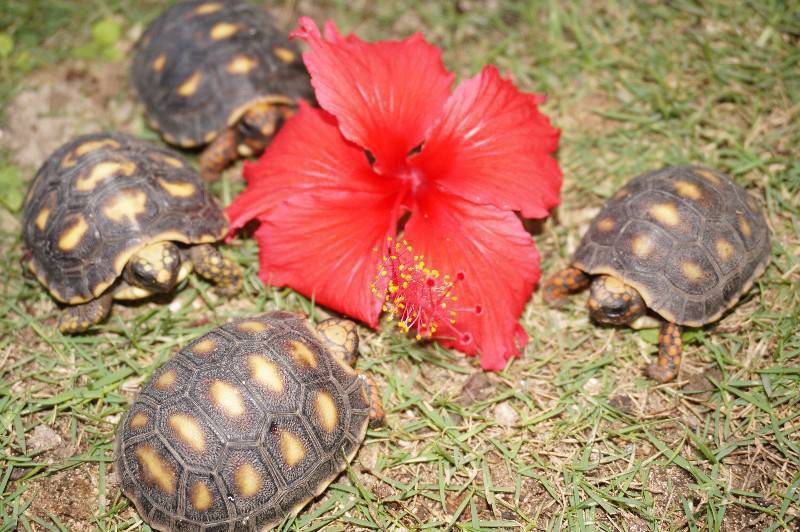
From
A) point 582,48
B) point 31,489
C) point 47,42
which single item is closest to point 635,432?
point 582,48

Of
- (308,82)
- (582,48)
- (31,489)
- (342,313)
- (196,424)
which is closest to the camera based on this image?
(196,424)

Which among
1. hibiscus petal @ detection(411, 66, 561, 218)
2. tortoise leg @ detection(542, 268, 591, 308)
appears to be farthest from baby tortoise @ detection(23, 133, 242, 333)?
tortoise leg @ detection(542, 268, 591, 308)

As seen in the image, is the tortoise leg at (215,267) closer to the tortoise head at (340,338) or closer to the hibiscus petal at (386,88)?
the tortoise head at (340,338)

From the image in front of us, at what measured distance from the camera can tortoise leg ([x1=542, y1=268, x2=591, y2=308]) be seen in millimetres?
3744

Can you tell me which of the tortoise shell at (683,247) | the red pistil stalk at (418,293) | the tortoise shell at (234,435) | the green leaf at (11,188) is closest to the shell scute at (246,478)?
the tortoise shell at (234,435)

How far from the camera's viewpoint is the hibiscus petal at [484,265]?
137 inches

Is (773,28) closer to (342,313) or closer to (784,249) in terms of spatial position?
(784,249)

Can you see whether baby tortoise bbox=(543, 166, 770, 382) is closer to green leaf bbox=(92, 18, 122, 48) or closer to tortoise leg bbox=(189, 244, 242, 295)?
tortoise leg bbox=(189, 244, 242, 295)

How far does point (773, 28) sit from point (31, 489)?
17.1 feet

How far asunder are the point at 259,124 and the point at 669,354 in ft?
8.73

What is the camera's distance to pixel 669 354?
140 inches

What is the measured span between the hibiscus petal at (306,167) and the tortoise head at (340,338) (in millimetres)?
708

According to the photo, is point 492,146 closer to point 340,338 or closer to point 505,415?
point 340,338

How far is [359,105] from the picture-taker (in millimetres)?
3541
